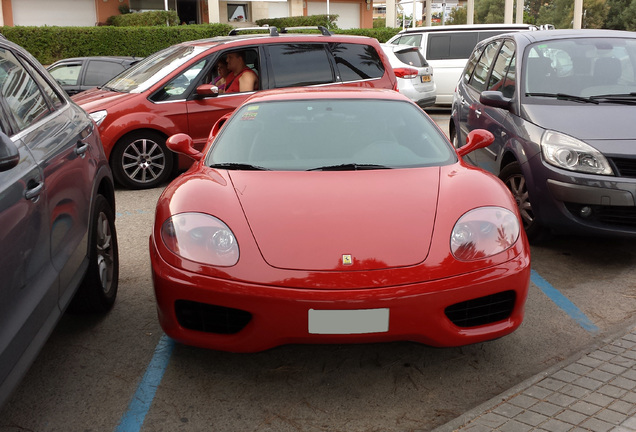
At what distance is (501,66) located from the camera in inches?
249

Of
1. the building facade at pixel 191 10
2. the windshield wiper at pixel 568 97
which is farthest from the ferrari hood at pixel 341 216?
the building facade at pixel 191 10

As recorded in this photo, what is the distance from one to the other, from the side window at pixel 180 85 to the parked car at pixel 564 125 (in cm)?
306

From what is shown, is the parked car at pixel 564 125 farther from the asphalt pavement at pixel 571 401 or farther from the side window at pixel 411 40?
the side window at pixel 411 40

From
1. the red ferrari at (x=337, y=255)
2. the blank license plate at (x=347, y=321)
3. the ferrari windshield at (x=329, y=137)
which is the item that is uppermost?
the ferrari windshield at (x=329, y=137)

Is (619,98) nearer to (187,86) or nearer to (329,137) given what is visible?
(329,137)

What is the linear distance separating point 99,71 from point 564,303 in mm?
9774

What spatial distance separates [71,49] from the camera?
25.1 meters

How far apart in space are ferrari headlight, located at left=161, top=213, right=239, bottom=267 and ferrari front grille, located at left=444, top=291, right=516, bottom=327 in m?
1.01

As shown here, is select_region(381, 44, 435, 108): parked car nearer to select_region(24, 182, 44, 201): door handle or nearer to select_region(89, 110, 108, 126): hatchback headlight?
select_region(89, 110, 108, 126): hatchback headlight

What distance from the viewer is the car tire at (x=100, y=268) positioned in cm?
379

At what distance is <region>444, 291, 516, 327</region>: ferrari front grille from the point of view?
3.09 m

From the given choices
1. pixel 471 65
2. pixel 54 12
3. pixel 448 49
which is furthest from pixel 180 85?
pixel 54 12

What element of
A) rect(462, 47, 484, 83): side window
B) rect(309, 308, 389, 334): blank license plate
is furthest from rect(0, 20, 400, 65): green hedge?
rect(309, 308, 389, 334): blank license plate

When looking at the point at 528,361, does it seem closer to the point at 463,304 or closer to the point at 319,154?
the point at 463,304
